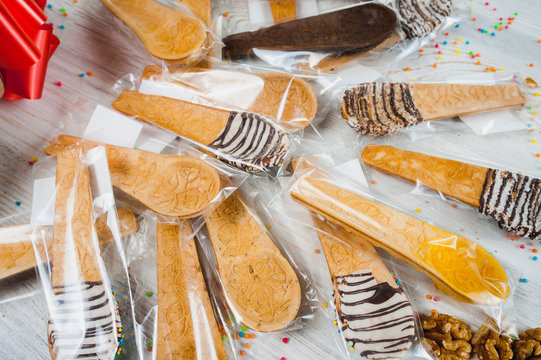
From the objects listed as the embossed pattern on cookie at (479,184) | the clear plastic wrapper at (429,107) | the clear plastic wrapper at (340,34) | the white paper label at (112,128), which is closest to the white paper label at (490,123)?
the clear plastic wrapper at (429,107)

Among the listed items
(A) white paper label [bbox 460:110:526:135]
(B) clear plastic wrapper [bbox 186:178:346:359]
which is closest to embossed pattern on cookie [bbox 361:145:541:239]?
(A) white paper label [bbox 460:110:526:135]

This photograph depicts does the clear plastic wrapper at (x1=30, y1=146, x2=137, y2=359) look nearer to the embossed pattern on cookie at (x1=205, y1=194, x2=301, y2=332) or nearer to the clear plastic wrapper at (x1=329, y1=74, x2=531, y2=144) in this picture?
the embossed pattern on cookie at (x1=205, y1=194, x2=301, y2=332)

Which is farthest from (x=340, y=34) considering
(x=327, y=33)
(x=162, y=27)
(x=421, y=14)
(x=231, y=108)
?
(x=162, y=27)

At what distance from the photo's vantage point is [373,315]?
695mm

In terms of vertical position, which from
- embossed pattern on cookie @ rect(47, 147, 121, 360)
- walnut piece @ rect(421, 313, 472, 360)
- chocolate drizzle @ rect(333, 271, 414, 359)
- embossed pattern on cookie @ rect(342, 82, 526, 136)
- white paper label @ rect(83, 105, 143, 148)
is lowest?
walnut piece @ rect(421, 313, 472, 360)

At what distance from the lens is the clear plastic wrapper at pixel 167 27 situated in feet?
2.94

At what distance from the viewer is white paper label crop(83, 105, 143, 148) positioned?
811mm

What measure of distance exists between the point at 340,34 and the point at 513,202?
525 millimetres

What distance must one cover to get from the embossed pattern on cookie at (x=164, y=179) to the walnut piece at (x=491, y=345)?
547 mm

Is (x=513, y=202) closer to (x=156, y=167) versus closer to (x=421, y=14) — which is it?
(x=421, y=14)

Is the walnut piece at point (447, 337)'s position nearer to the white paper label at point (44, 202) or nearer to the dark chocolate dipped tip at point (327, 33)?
the dark chocolate dipped tip at point (327, 33)

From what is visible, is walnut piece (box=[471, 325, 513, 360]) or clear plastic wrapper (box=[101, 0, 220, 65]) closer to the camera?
walnut piece (box=[471, 325, 513, 360])

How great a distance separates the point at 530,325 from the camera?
73 cm

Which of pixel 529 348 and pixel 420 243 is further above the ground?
pixel 420 243
